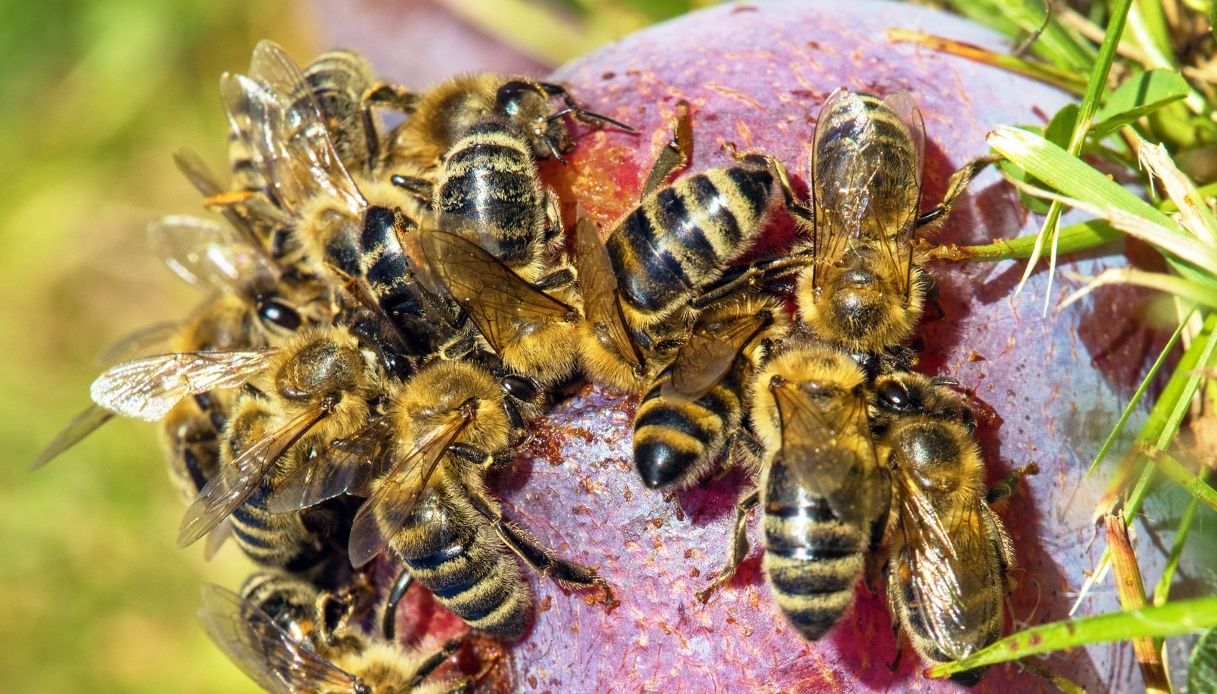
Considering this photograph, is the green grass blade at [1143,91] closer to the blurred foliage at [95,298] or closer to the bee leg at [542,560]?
the bee leg at [542,560]

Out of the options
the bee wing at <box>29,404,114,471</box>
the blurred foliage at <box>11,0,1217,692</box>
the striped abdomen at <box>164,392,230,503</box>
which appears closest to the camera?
the striped abdomen at <box>164,392,230,503</box>

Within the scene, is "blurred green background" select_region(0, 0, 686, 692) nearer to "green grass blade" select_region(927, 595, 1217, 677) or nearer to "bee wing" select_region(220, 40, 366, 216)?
"bee wing" select_region(220, 40, 366, 216)

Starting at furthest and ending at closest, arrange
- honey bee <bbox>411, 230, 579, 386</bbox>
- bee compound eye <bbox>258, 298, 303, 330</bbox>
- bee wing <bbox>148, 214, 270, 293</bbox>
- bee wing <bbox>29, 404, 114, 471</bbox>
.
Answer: bee wing <bbox>148, 214, 270, 293</bbox>
bee wing <bbox>29, 404, 114, 471</bbox>
bee compound eye <bbox>258, 298, 303, 330</bbox>
honey bee <bbox>411, 230, 579, 386</bbox>

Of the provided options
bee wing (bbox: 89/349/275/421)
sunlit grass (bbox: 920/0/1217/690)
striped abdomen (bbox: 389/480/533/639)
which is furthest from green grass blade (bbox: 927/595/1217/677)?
bee wing (bbox: 89/349/275/421)

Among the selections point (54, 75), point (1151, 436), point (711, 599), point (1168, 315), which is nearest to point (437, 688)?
point (711, 599)

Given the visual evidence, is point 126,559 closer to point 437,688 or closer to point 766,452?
point 437,688

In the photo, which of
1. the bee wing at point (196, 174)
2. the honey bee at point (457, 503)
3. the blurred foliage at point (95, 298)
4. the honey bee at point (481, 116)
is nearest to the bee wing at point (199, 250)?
the bee wing at point (196, 174)

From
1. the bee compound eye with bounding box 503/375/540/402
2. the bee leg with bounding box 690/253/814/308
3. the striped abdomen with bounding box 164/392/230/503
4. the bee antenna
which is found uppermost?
the bee antenna

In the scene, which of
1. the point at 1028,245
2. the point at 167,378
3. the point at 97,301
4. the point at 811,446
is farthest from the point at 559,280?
the point at 97,301
